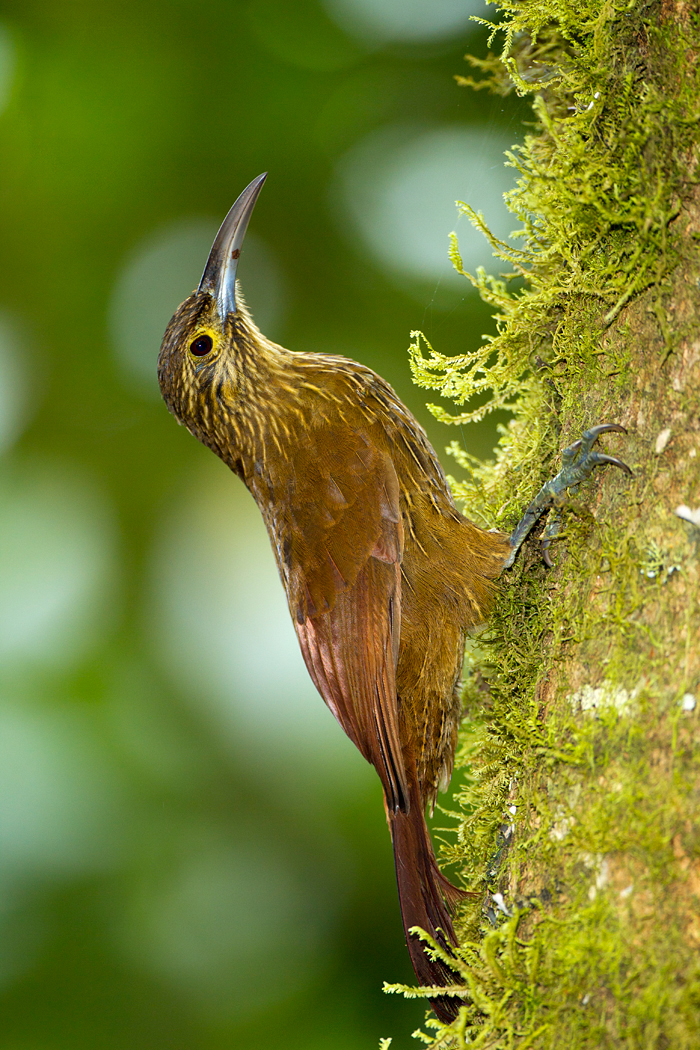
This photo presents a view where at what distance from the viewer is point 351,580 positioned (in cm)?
188

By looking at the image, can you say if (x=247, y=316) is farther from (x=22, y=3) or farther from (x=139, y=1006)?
(x=139, y=1006)

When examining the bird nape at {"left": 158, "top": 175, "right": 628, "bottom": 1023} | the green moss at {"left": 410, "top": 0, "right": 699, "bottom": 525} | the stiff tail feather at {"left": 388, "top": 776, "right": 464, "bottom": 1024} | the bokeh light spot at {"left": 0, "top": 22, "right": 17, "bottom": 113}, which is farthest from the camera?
the bokeh light spot at {"left": 0, "top": 22, "right": 17, "bottom": 113}

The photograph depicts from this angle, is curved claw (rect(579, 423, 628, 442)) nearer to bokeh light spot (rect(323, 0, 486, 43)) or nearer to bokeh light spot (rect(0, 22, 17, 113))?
bokeh light spot (rect(323, 0, 486, 43))

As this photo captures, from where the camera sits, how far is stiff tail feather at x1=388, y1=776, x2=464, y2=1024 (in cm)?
156

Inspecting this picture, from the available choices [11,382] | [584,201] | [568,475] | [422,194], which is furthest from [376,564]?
[11,382]

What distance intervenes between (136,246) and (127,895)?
2602 mm

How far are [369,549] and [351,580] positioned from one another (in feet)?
0.27

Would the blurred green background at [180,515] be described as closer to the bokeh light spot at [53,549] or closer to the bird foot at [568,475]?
the bokeh light spot at [53,549]

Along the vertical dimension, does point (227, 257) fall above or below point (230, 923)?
above

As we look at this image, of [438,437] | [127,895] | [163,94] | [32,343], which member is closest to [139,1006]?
[127,895]

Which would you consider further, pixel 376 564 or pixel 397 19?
pixel 397 19

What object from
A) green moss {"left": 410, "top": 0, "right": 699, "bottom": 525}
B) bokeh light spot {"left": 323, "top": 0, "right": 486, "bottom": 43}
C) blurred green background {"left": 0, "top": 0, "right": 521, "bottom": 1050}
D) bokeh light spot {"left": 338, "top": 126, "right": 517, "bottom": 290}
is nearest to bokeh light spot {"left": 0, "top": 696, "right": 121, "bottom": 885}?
blurred green background {"left": 0, "top": 0, "right": 521, "bottom": 1050}

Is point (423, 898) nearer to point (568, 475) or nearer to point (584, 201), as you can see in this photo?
point (568, 475)

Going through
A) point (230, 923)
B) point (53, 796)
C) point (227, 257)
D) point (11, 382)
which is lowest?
point (230, 923)
